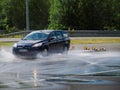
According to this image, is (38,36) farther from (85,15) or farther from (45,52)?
(85,15)

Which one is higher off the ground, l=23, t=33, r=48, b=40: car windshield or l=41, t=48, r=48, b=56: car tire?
l=23, t=33, r=48, b=40: car windshield

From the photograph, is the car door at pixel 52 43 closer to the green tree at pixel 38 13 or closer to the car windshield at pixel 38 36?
the car windshield at pixel 38 36

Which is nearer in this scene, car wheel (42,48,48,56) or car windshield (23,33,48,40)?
car wheel (42,48,48,56)

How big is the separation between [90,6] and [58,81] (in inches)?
2050

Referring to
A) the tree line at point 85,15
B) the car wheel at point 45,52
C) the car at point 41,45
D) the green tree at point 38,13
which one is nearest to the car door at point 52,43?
the car at point 41,45

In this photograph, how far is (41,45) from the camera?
24688mm

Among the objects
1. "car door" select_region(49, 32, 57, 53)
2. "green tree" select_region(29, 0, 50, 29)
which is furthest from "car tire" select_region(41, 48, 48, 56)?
"green tree" select_region(29, 0, 50, 29)

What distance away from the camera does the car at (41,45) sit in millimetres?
24562

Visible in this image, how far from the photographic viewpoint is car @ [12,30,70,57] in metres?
24.6

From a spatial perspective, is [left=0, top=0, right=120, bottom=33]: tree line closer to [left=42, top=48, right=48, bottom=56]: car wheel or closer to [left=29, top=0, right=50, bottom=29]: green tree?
[left=29, top=0, right=50, bottom=29]: green tree

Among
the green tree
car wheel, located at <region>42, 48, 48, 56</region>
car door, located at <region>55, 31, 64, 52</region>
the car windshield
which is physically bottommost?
the green tree

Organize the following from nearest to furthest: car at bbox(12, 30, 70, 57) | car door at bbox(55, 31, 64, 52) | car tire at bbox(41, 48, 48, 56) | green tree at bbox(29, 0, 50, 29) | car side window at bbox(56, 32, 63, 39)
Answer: car at bbox(12, 30, 70, 57) → car tire at bbox(41, 48, 48, 56) → car door at bbox(55, 31, 64, 52) → car side window at bbox(56, 32, 63, 39) → green tree at bbox(29, 0, 50, 29)

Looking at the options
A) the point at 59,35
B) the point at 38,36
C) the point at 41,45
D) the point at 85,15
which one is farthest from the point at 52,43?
the point at 85,15

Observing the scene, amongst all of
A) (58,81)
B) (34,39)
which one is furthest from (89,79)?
(34,39)
